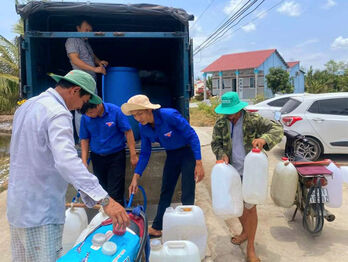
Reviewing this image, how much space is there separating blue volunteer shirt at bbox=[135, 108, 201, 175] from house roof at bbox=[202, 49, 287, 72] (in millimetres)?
24986

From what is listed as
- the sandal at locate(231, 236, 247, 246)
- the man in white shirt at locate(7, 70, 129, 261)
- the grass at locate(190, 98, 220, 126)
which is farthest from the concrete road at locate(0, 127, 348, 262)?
the grass at locate(190, 98, 220, 126)

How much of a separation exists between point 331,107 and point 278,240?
3.93 metres

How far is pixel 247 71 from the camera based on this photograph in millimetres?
27875

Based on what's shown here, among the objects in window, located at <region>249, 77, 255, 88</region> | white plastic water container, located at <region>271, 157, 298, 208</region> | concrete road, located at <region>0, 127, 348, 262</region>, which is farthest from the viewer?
window, located at <region>249, 77, 255, 88</region>

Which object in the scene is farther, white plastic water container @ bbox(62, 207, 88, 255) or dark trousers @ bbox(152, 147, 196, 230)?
dark trousers @ bbox(152, 147, 196, 230)

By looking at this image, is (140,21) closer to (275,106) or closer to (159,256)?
(159,256)

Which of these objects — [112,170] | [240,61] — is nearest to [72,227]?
[112,170]

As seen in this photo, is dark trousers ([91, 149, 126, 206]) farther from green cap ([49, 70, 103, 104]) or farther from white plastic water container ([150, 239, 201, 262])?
green cap ([49, 70, 103, 104])

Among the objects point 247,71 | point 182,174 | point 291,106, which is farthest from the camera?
point 247,71

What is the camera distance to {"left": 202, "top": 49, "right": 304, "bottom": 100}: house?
1059 inches

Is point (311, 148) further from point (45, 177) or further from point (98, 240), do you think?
point (45, 177)

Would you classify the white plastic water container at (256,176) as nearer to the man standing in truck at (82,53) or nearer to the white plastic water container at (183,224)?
the white plastic water container at (183,224)

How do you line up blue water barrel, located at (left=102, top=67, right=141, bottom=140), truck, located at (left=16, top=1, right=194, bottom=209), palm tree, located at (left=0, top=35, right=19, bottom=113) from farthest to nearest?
palm tree, located at (left=0, top=35, right=19, bottom=113) → blue water barrel, located at (left=102, top=67, right=141, bottom=140) → truck, located at (left=16, top=1, right=194, bottom=209)

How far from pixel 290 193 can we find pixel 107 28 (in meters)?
3.54
